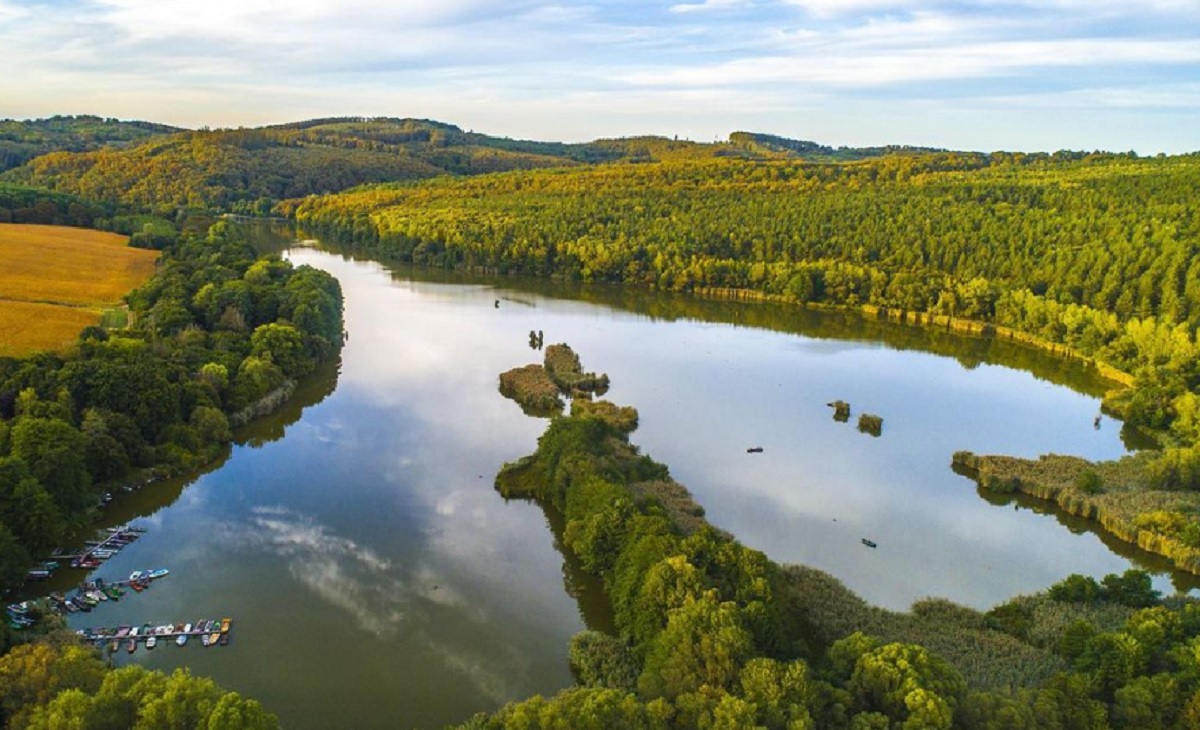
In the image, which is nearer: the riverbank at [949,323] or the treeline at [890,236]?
the riverbank at [949,323]

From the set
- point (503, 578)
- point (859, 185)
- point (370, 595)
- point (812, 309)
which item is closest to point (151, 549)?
point (370, 595)

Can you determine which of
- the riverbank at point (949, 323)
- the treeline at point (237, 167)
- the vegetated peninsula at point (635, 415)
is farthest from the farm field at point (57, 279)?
the riverbank at point (949, 323)

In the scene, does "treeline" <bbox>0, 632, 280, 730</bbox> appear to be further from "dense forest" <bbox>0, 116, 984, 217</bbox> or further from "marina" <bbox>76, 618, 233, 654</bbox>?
"dense forest" <bbox>0, 116, 984, 217</bbox>

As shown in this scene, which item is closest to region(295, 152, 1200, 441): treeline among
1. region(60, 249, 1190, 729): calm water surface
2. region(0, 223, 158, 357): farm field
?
region(60, 249, 1190, 729): calm water surface

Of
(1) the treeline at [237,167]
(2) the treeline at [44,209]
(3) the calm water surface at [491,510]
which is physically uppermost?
(1) the treeline at [237,167]

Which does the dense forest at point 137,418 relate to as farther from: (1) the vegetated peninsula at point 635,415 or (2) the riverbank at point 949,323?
(2) the riverbank at point 949,323

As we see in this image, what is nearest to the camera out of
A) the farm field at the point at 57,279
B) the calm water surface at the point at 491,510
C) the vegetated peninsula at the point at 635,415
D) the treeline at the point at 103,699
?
the treeline at the point at 103,699

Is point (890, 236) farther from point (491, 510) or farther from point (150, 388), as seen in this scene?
point (150, 388)

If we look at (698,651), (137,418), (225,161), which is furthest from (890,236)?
(225,161)
